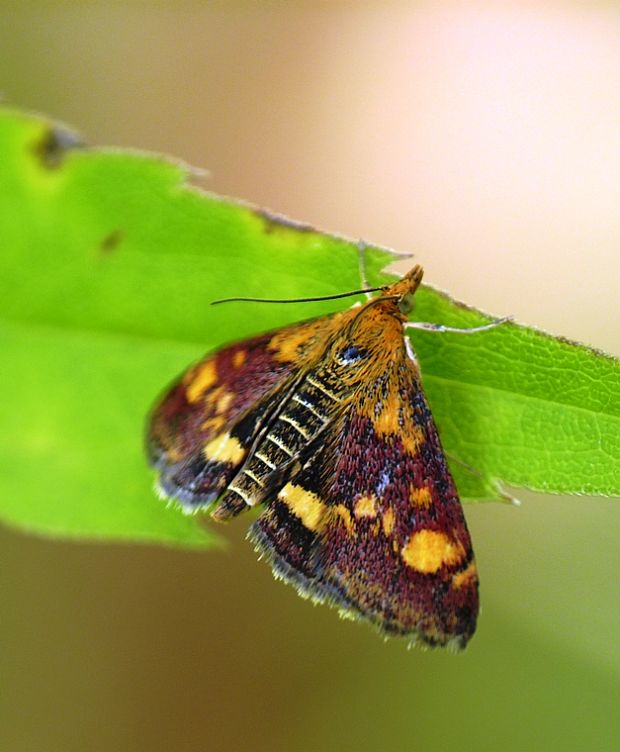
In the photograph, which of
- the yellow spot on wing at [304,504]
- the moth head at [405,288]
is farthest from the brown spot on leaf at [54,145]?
the yellow spot on wing at [304,504]

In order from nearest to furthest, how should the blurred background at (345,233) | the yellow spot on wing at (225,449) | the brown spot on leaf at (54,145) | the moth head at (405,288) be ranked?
the moth head at (405,288) → the yellow spot on wing at (225,449) → the brown spot on leaf at (54,145) → the blurred background at (345,233)

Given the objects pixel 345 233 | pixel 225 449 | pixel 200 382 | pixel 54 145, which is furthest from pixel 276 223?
pixel 345 233

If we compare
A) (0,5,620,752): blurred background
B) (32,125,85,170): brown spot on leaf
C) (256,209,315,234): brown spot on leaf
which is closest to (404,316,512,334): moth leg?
(256,209,315,234): brown spot on leaf

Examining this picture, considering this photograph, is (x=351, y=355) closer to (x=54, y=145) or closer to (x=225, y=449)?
(x=225, y=449)

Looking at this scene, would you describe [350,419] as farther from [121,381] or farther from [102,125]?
[102,125]

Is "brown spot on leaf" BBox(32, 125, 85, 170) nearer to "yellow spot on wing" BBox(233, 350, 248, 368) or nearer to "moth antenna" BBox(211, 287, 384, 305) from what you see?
"moth antenna" BBox(211, 287, 384, 305)

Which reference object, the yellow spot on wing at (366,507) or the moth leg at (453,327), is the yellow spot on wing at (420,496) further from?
the moth leg at (453,327)
